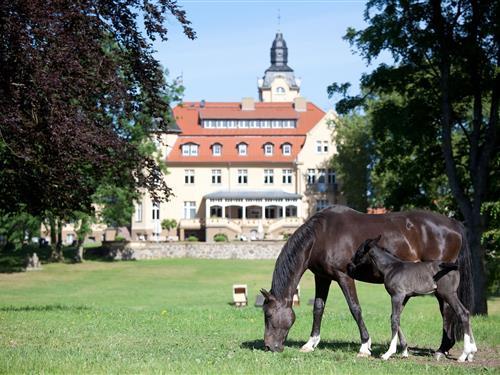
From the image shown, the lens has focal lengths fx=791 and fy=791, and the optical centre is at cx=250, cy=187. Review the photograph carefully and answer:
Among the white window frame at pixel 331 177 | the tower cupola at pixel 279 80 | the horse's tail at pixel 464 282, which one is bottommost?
the horse's tail at pixel 464 282

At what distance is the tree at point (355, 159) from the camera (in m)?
78.1

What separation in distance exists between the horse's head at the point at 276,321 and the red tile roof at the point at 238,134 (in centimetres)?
7801

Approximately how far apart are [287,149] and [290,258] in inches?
3188

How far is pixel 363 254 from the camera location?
37.9ft

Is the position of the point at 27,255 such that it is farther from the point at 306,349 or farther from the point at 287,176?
the point at 306,349

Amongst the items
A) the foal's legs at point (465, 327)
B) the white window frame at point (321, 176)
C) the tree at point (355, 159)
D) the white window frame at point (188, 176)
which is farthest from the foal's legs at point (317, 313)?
the white window frame at point (188, 176)

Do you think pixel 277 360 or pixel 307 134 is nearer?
pixel 277 360

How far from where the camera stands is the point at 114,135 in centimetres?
1830

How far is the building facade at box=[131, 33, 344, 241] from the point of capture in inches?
3438

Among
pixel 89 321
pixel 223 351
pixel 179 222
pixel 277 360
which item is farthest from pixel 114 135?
pixel 179 222

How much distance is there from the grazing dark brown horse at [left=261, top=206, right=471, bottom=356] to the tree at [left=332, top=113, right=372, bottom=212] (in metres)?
65.6

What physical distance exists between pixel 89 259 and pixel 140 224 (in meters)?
21.1

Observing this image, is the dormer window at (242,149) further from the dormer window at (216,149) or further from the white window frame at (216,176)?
the white window frame at (216,176)

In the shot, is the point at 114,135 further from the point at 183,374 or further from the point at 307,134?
the point at 307,134
